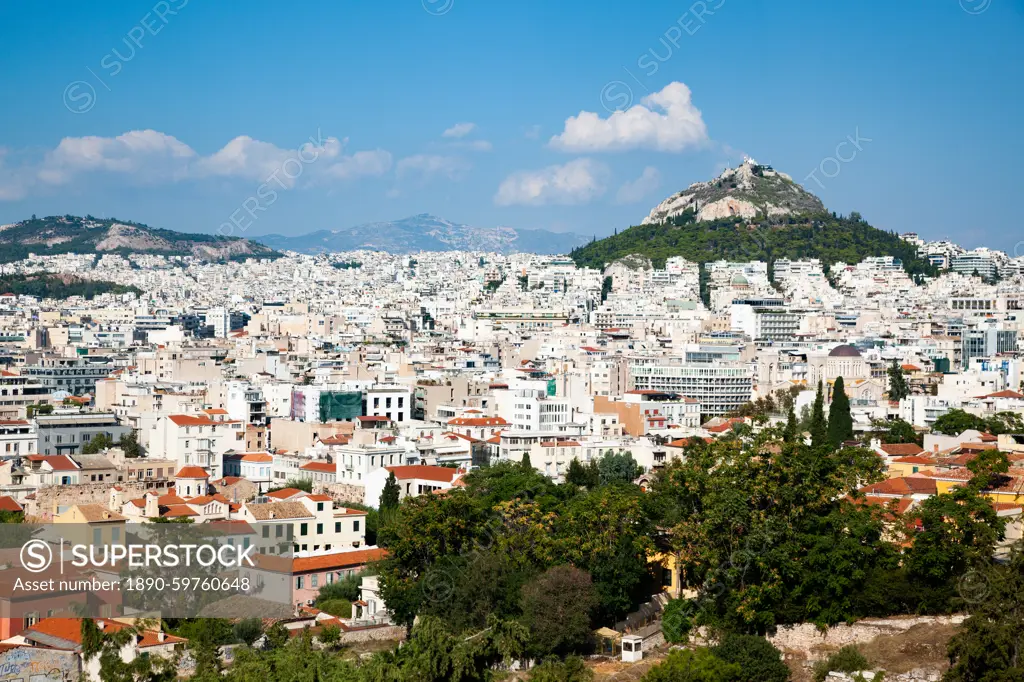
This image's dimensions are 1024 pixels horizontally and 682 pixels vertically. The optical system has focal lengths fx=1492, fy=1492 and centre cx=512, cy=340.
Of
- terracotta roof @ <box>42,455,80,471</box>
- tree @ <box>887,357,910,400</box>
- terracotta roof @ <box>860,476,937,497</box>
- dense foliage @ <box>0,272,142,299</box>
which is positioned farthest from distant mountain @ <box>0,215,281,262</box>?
terracotta roof @ <box>860,476,937,497</box>

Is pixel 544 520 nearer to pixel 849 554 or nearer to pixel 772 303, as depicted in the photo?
pixel 849 554

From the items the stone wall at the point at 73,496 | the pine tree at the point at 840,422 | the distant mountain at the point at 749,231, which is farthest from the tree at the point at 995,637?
the distant mountain at the point at 749,231

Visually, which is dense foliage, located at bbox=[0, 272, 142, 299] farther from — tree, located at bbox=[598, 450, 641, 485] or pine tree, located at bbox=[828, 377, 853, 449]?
pine tree, located at bbox=[828, 377, 853, 449]

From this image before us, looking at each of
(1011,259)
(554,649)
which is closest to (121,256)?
(1011,259)

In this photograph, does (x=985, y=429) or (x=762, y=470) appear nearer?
(x=762, y=470)

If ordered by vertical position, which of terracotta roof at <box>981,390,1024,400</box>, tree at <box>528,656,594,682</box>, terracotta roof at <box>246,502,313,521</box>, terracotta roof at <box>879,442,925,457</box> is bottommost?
tree at <box>528,656,594,682</box>

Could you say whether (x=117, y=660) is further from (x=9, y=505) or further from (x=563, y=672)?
(x=9, y=505)

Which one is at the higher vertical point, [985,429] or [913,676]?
[985,429]
